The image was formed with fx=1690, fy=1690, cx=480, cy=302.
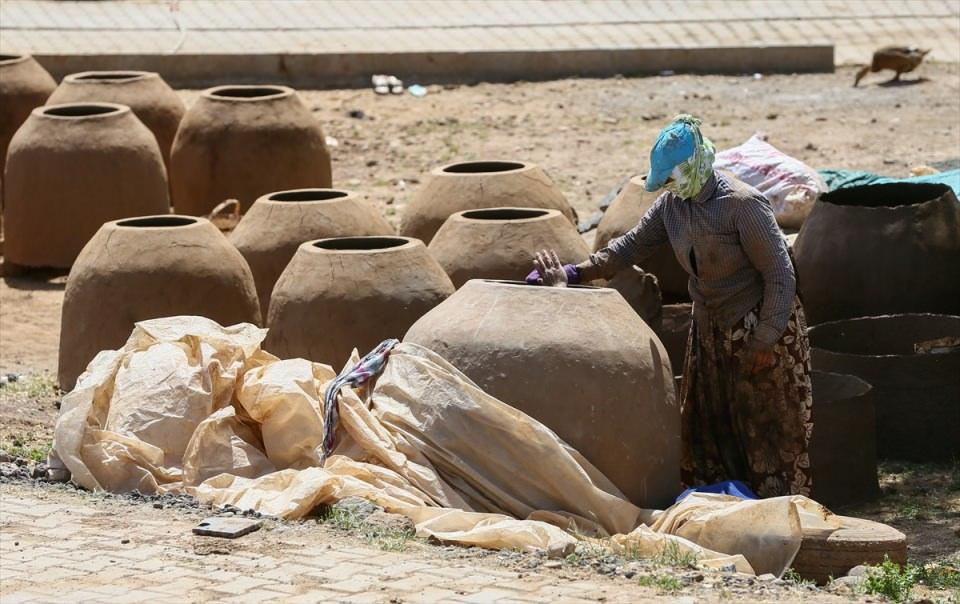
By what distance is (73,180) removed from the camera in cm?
1133

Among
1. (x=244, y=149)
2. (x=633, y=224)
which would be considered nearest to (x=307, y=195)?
(x=633, y=224)

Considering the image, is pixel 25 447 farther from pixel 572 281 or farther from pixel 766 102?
pixel 766 102

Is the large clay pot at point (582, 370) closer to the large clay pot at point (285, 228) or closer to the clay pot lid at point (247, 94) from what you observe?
the large clay pot at point (285, 228)

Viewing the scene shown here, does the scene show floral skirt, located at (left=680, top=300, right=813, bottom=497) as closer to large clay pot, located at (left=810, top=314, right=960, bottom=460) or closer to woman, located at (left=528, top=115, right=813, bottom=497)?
woman, located at (left=528, top=115, right=813, bottom=497)

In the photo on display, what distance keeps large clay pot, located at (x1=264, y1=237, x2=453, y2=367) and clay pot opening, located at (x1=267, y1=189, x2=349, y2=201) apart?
1.71 meters

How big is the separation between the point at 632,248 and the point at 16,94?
818 centimetres

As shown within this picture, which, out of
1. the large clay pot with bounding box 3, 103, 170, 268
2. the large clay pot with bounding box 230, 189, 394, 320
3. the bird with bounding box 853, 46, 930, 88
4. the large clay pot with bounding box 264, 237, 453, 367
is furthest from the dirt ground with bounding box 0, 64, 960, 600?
the large clay pot with bounding box 264, 237, 453, 367

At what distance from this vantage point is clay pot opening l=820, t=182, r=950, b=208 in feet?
27.9

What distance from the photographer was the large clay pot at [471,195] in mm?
9375

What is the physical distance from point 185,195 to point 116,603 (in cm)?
742

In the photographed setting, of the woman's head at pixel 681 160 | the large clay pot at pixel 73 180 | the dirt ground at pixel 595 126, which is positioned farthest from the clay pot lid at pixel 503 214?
the large clay pot at pixel 73 180

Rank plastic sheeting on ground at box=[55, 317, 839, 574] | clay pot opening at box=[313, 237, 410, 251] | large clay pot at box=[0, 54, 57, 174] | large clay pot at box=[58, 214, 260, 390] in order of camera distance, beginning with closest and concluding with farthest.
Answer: plastic sheeting on ground at box=[55, 317, 839, 574], clay pot opening at box=[313, 237, 410, 251], large clay pot at box=[58, 214, 260, 390], large clay pot at box=[0, 54, 57, 174]

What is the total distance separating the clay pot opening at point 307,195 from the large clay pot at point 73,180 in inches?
91.1

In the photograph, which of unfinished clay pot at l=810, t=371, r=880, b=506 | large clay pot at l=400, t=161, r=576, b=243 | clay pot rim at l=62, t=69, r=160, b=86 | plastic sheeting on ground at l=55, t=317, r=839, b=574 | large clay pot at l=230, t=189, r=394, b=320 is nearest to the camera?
plastic sheeting on ground at l=55, t=317, r=839, b=574
